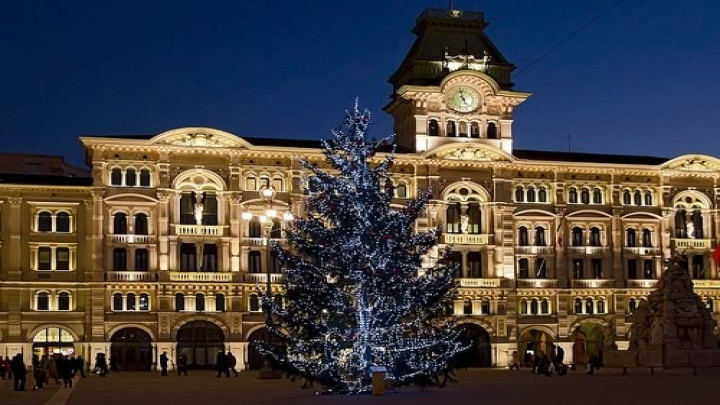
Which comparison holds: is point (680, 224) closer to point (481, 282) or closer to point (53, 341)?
point (481, 282)

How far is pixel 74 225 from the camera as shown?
6919cm

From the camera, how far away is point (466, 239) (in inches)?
2945

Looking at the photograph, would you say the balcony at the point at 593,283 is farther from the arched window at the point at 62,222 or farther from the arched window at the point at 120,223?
the arched window at the point at 62,222

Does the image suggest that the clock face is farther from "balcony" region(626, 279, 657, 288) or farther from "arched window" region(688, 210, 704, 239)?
"arched window" region(688, 210, 704, 239)

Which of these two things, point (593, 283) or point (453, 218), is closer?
point (453, 218)

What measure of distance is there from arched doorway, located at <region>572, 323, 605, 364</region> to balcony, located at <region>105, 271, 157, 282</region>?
2953 centimetres

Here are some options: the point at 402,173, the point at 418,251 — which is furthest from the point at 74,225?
the point at 418,251

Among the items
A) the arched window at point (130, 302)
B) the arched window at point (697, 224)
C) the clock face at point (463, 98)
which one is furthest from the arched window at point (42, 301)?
the arched window at point (697, 224)

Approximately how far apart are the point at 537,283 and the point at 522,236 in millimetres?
3351

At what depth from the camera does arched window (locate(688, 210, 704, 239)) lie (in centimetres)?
8056

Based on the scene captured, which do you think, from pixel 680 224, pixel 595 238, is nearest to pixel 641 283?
pixel 595 238

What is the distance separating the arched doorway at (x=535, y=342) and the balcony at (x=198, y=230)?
21.9 meters

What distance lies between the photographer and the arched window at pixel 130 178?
228ft

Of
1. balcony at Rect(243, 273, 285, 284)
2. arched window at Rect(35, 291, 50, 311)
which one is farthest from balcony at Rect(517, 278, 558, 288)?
arched window at Rect(35, 291, 50, 311)
